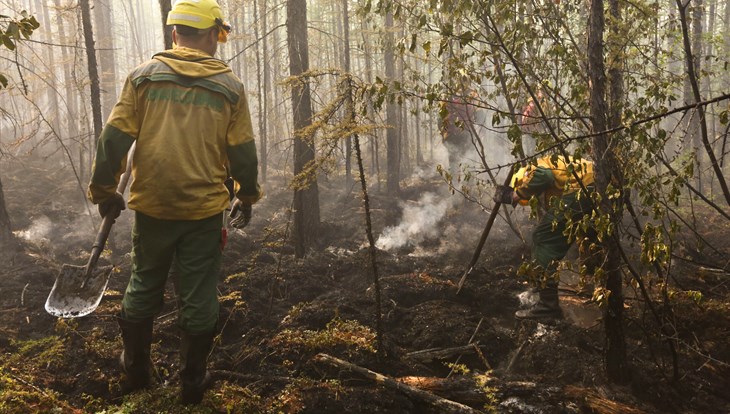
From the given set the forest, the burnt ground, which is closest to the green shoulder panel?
the forest

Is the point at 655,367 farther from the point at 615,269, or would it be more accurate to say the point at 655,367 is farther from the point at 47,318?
the point at 47,318

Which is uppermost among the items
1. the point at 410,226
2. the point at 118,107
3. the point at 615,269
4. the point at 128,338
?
the point at 118,107

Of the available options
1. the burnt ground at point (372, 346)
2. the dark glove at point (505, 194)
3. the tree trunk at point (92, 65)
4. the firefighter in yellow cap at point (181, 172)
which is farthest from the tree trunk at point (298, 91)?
the firefighter in yellow cap at point (181, 172)

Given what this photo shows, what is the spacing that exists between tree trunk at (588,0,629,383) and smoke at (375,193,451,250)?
555 cm

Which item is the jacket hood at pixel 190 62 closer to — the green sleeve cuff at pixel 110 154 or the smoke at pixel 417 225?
the green sleeve cuff at pixel 110 154

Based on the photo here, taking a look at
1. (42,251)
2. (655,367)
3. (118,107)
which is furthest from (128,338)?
(42,251)

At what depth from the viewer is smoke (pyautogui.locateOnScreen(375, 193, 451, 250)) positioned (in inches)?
353

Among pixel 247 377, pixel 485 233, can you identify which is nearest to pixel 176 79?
pixel 247 377

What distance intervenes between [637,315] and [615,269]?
1.76 meters

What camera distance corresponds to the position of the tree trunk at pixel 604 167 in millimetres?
2961

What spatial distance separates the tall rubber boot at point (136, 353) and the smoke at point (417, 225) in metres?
5.90

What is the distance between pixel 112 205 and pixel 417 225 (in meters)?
7.61

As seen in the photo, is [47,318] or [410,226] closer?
[47,318]

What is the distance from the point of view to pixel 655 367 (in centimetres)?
346
